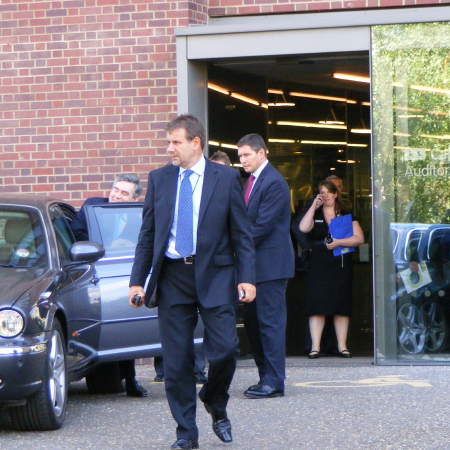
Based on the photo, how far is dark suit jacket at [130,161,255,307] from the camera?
6766mm

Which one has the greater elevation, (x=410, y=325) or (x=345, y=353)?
(x=410, y=325)

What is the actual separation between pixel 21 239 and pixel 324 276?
5.09m

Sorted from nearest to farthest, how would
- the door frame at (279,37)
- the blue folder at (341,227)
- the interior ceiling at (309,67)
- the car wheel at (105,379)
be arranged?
the car wheel at (105,379) < the door frame at (279,37) < the interior ceiling at (309,67) < the blue folder at (341,227)

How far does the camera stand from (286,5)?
40.4 feet

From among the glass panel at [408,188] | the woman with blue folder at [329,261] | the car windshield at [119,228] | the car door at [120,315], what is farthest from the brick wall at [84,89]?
the car door at [120,315]

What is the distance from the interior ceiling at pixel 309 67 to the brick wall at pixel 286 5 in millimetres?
492

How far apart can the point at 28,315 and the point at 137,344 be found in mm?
1609

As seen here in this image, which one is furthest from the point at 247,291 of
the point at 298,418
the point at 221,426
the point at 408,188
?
the point at 408,188

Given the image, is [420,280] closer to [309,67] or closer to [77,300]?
Answer: [309,67]

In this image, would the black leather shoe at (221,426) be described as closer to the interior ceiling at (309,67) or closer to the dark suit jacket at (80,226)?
the dark suit jacket at (80,226)

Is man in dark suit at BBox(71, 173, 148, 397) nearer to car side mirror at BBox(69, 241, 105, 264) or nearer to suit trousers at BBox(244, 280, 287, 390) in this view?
suit trousers at BBox(244, 280, 287, 390)

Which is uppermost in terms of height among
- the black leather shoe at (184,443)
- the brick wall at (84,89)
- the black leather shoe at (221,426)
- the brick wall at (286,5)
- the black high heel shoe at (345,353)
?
the brick wall at (286,5)

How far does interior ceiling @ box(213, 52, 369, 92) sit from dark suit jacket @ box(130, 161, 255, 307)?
5.29 metres

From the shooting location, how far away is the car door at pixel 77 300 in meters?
8.05
